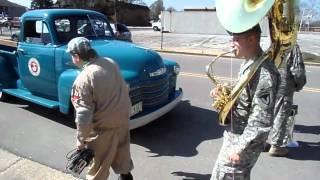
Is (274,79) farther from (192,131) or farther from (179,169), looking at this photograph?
(192,131)

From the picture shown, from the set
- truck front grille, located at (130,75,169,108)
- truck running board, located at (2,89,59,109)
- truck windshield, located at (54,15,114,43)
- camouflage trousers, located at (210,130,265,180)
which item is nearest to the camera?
camouflage trousers, located at (210,130,265,180)

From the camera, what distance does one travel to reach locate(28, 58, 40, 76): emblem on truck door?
697 cm

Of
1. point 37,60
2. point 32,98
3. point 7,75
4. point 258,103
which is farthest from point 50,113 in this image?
point 258,103

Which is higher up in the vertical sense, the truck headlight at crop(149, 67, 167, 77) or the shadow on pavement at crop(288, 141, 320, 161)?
the truck headlight at crop(149, 67, 167, 77)

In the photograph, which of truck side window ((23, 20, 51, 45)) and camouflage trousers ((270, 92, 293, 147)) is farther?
truck side window ((23, 20, 51, 45))

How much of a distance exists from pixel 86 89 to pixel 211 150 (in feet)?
8.65

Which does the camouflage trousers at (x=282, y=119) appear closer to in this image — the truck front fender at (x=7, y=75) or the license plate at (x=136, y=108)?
the license plate at (x=136, y=108)

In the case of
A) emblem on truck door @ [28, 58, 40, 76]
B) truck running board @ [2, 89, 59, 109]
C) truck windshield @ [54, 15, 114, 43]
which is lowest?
truck running board @ [2, 89, 59, 109]

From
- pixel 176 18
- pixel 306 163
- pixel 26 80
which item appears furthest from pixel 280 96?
pixel 176 18

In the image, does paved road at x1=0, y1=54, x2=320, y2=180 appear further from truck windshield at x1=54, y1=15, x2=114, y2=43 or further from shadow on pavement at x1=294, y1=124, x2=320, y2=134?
truck windshield at x1=54, y1=15, x2=114, y2=43

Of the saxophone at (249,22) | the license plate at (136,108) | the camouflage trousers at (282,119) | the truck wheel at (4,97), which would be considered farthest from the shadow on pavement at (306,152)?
the truck wheel at (4,97)

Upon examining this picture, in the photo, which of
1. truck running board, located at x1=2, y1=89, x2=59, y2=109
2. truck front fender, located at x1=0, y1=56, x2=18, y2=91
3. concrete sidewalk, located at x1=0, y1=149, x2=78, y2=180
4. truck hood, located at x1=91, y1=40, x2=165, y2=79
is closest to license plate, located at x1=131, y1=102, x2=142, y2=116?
truck hood, located at x1=91, y1=40, x2=165, y2=79

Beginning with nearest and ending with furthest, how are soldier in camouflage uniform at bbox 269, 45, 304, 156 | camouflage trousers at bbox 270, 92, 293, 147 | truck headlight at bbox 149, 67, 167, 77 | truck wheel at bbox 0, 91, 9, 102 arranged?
soldier in camouflage uniform at bbox 269, 45, 304, 156 → camouflage trousers at bbox 270, 92, 293, 147 → truck headlight at bbox 149, 67, 167, 77 → truck wheel at bbox 0, 91, 9, 102

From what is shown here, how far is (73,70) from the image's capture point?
6156mm
